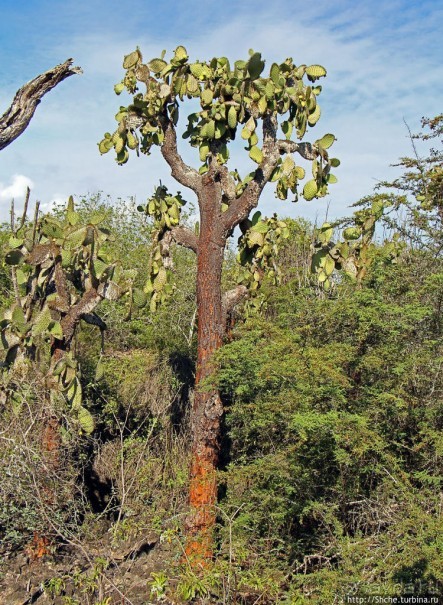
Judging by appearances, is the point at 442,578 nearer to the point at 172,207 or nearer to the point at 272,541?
the point at 272,541

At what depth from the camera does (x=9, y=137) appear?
15.0 ft

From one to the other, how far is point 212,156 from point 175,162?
0.33m

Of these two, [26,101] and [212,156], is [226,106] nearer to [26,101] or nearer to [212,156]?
[212,156]

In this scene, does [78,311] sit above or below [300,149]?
below

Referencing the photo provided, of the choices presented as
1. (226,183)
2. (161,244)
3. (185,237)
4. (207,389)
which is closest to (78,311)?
(161,244)

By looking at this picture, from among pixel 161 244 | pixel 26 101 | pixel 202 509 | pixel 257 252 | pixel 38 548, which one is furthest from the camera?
pixel 257 252

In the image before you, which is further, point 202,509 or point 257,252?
point 257,252

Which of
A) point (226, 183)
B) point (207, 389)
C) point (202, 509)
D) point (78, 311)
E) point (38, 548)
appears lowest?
point (38, 548)

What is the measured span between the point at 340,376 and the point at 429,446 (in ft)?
3.16

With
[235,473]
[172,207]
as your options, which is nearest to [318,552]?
[235,473]

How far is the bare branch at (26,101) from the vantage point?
4.55 metres

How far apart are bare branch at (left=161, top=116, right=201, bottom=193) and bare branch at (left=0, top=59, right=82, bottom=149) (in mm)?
1518

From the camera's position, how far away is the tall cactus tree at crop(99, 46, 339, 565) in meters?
5.57

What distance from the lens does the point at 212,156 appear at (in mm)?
5957
